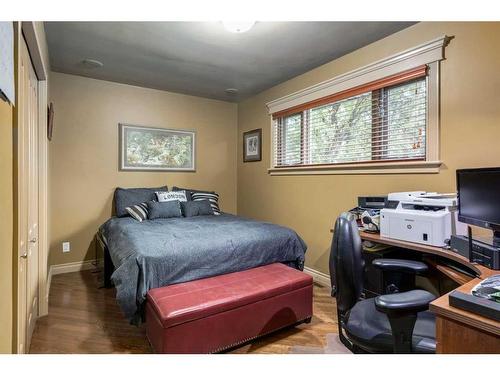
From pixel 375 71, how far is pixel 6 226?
294 cm

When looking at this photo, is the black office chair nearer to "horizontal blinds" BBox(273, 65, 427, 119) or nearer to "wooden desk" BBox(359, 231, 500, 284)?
"wooden desk" BBox(359, 231, 500, 284)

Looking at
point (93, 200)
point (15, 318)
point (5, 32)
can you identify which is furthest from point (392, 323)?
point (93, 200)

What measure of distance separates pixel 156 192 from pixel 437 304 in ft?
11.2

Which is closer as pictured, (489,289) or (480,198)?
(489,289)

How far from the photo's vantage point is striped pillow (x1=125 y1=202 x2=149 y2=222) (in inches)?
134

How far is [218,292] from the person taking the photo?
198 centimetres

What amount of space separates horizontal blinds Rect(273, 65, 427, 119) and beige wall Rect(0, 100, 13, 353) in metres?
2.73

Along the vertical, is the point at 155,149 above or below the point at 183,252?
above

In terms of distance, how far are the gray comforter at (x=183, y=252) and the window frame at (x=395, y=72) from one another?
0.98m

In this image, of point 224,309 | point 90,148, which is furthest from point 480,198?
point 90,148

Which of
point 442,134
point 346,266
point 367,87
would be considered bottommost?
point 346,266

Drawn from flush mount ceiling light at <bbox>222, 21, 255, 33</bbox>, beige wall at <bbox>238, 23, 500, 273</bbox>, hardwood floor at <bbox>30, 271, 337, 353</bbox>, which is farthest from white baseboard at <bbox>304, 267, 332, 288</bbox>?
flush mount ceiling light at <bbox>222, 21, 255, 33</bbox>

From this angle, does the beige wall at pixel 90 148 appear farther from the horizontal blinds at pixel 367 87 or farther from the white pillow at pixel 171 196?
the horizontal blinds at pixel 367 87

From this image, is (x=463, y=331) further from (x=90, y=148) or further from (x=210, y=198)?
(x=90, y=148)
